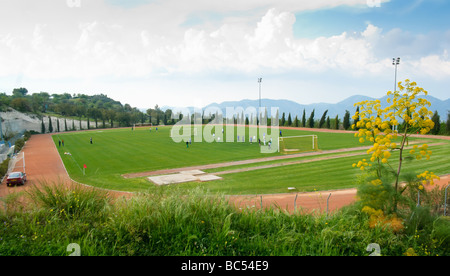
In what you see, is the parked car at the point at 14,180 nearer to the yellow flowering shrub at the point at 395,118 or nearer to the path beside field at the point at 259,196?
the path beside field at the point at 259,196

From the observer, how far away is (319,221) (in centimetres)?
668

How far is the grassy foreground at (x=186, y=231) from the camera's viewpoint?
527 centimetres

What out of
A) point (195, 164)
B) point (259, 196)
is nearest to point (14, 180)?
point (195, 164)

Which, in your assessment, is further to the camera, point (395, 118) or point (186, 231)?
point (395, 118)

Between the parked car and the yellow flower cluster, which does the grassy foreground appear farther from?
the parked car

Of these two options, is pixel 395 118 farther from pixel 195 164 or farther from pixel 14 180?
pixel 14 180

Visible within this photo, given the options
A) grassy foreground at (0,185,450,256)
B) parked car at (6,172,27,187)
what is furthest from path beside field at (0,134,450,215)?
grassy foreground at (0,185,450,256)

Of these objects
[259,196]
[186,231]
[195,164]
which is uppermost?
[186,231]

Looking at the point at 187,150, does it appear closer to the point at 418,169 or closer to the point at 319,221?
the point at 418,169

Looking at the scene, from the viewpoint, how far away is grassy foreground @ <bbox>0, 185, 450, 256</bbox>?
5266mm

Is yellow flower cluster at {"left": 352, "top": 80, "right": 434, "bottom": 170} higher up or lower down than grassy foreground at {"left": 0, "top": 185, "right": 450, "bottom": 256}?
higher up

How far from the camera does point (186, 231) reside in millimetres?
5703
